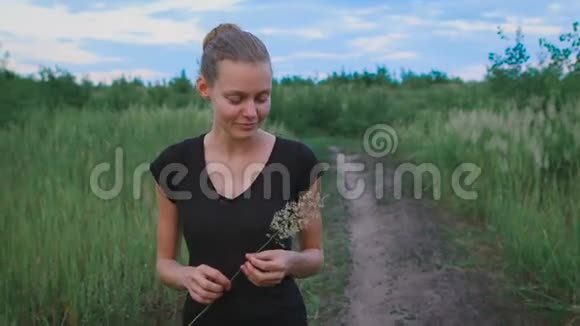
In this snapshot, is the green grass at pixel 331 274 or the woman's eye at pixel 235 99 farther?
the green grass at pixel 331 274

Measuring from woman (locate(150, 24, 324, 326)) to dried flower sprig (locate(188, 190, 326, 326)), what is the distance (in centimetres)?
6

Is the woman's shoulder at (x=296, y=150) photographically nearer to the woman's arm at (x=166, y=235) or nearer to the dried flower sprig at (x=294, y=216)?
the dried flower sprig at (x=294, y=216)

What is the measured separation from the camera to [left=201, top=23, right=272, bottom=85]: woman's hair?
72.7 inches

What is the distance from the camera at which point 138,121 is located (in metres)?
9.84

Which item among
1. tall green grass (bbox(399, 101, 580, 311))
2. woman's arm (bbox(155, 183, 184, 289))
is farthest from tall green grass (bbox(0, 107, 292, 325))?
tall green grass (bbox(399, 101, 580, 311))

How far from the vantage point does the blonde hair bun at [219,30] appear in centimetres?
201

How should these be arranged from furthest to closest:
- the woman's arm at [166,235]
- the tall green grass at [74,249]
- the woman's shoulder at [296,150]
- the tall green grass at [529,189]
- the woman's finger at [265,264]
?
the tall green grass at [529,189]
the tall green grass at [74,249]
the woman's arm at [166,235]
the woman's shoulder at [296,150]
the woman's finger at [265,264]

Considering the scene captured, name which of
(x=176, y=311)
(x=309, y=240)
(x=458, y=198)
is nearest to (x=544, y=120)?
(x=458, y=198)

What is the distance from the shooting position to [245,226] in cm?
189

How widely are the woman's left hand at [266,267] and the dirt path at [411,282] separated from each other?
2.65m

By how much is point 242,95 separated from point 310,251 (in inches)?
19.3

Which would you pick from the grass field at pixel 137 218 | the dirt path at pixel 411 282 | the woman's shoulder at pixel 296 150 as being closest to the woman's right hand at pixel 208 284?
the woman's shoulder at pixel 296 150

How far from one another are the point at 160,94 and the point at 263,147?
2127cm

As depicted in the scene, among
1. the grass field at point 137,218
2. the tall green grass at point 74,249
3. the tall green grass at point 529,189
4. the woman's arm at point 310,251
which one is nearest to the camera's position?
the woman's arm at point 310,251
